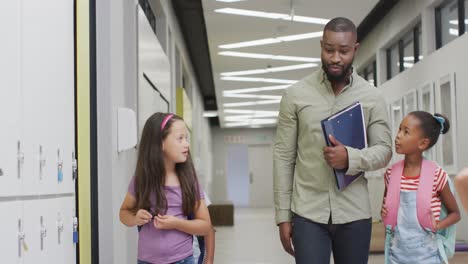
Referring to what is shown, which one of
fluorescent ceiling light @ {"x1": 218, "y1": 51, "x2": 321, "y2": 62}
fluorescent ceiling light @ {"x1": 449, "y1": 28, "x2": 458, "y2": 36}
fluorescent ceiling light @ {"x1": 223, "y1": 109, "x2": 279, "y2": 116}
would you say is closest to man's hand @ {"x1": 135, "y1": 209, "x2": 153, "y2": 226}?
fluorescent ceiling light @ {"x1": 449, "y1": 28, "x2": 458, "y2": 36}

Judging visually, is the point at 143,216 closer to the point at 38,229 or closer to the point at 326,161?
the point at 38,229

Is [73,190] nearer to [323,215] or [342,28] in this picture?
[323,215]

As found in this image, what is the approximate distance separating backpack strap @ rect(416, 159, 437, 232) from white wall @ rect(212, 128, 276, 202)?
2228cm

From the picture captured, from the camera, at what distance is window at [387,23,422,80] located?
8547 mm

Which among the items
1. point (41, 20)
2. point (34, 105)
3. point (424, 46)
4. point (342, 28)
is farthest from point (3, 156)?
point (424, 46)

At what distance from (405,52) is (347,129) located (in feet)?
23.8

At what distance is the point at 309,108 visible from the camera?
7.72 ft

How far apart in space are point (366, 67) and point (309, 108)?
9.79 m

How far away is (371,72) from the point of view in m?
11.6

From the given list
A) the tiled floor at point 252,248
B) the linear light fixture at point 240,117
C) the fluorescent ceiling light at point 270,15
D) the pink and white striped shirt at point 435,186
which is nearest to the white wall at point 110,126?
the pink and white striped shirt at point 435,186

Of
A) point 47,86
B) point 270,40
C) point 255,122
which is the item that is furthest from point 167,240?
point 255,122

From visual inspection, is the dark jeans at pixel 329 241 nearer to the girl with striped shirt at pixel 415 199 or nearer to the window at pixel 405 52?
the girl with striped shirt at pixel 415 199

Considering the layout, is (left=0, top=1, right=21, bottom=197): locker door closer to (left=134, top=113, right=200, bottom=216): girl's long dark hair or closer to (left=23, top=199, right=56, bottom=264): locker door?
(left=23, top=199, right=56, bottom=264): locker door

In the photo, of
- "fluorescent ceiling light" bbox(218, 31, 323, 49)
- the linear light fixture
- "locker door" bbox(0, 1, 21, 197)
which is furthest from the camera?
the linear light fixture
